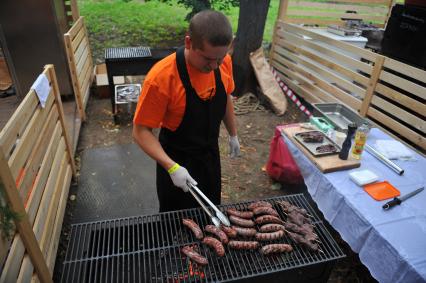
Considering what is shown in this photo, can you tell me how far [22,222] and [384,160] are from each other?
351 cm

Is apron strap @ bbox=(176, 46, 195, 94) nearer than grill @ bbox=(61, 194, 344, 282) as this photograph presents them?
No

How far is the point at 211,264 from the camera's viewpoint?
82.7 inches

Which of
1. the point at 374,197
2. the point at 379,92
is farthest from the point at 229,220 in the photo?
the point at 379,92

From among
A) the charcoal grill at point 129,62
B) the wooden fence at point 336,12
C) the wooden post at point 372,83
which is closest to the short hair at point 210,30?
the wooden post at point 372,83

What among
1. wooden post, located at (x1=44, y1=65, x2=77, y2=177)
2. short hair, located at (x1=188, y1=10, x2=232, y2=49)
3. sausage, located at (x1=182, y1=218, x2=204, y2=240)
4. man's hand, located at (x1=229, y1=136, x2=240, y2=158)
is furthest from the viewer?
wooden post, located at (x1=44, y1=65, x2=77, y2=177)

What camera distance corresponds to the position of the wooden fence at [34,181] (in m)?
2.13

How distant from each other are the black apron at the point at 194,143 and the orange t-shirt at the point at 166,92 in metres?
0.04

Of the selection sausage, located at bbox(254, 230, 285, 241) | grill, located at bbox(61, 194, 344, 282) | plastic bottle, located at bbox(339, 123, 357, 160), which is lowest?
grill, located at bbox(61, 194, 344, 282)

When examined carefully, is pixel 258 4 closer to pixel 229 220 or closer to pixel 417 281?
pixel 229 220

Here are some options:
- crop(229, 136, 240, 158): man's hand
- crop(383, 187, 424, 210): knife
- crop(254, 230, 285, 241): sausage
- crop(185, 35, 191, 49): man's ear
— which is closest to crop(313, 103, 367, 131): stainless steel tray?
crop(383, 187, 424, 210): knife

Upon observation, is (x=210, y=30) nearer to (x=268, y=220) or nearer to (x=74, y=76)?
(x=268, y=220)

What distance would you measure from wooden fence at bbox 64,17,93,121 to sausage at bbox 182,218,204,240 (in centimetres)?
437

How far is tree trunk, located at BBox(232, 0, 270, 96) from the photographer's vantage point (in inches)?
265

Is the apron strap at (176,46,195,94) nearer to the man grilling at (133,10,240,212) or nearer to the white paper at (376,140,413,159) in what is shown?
the man grilling at (133,10,240,212)
